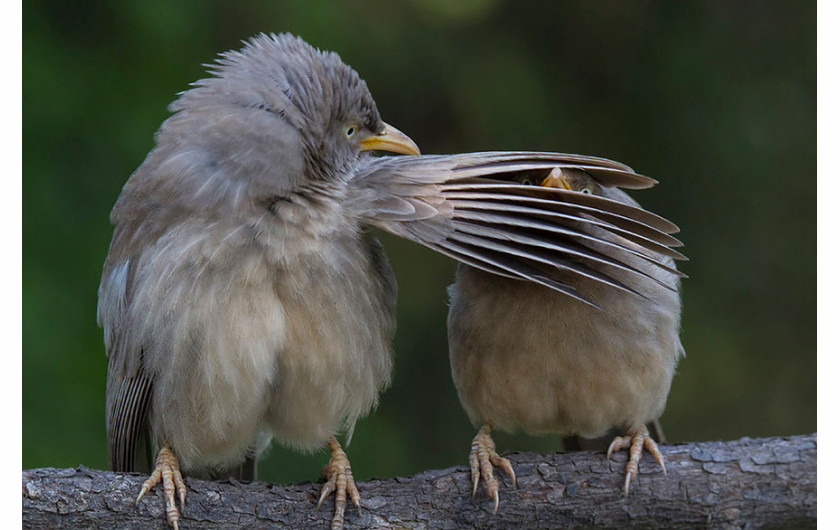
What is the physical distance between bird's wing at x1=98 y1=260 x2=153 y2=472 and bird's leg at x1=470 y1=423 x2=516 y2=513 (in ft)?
3.28

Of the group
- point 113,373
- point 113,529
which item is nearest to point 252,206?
point 113,373

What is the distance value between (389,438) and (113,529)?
1.89 meters

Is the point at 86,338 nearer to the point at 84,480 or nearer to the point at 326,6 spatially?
the point at 84,480

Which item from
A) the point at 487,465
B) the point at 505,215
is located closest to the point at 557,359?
the point at 487,465

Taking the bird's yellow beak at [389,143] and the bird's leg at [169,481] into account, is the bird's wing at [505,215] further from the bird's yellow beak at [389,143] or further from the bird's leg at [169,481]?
the bird's leg at [169,481]

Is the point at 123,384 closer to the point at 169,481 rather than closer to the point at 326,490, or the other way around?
the point at 169,481

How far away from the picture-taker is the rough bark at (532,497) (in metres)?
2.84

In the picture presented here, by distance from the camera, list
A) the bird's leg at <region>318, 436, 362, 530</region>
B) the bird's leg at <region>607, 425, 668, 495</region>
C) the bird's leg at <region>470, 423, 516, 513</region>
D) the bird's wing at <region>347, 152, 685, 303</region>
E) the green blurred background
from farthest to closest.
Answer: the green blurred background
the bird's leg at <region>607, 425, 668, 495</region>
the bird's leg at <region>470, 423, 516, 513</region>
the bird's leg at <region>318, 436, 362, 530</region>
the bird's wing at <region>347, 152, 685, 303</region>

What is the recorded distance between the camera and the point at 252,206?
112 inches

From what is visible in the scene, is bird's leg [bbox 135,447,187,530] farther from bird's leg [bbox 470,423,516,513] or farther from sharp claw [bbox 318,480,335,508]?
bird's leg [bbox 470,423,516,513]

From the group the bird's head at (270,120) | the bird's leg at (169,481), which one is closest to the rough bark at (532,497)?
the bird's leg at (169,481)

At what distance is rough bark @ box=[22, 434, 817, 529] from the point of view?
2.84 m

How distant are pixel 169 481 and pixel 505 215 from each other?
1.20 metres

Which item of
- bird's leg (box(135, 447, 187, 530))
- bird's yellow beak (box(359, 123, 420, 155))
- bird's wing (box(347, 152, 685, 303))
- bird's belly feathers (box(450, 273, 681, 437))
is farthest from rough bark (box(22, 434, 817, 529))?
bird's yellow beak (box(359, 123, 420, 155))
